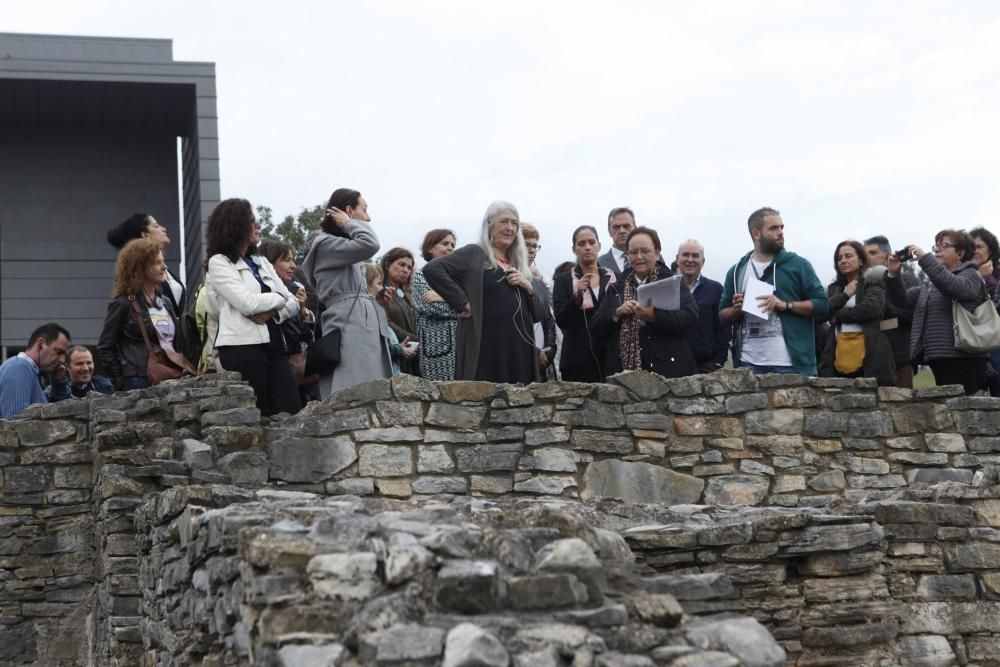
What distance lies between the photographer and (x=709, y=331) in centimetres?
1068

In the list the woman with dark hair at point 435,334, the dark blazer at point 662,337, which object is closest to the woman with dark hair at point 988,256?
the dark blazer at point 662,337

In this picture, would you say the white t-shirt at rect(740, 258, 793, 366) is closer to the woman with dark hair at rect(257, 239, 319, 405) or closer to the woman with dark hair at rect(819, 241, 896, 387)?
the woman with dark hair at rect(819, 241, 896, 387)

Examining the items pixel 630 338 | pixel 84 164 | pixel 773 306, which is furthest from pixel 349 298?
pixel 84 164

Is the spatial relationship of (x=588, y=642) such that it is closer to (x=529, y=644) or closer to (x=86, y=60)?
(x=529, y=644)

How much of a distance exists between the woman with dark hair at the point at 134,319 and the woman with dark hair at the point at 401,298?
1.62 meters

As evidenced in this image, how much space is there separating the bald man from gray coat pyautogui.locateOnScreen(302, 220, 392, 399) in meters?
2.57

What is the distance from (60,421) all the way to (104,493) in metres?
1.11

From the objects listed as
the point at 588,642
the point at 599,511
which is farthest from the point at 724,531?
the point at 588,642

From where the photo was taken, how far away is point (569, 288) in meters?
10.2

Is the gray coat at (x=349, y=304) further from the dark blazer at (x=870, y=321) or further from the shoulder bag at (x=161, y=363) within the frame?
the dark blazer at (x=870, y=321)

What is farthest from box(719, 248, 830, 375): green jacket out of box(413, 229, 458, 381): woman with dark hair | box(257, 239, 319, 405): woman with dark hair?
box(257, 239, 319, 405): woman with dark hair

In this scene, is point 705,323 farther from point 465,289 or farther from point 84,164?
point 84,164

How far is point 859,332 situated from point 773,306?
1.01 metres

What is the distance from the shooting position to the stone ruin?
4531 millimetres
